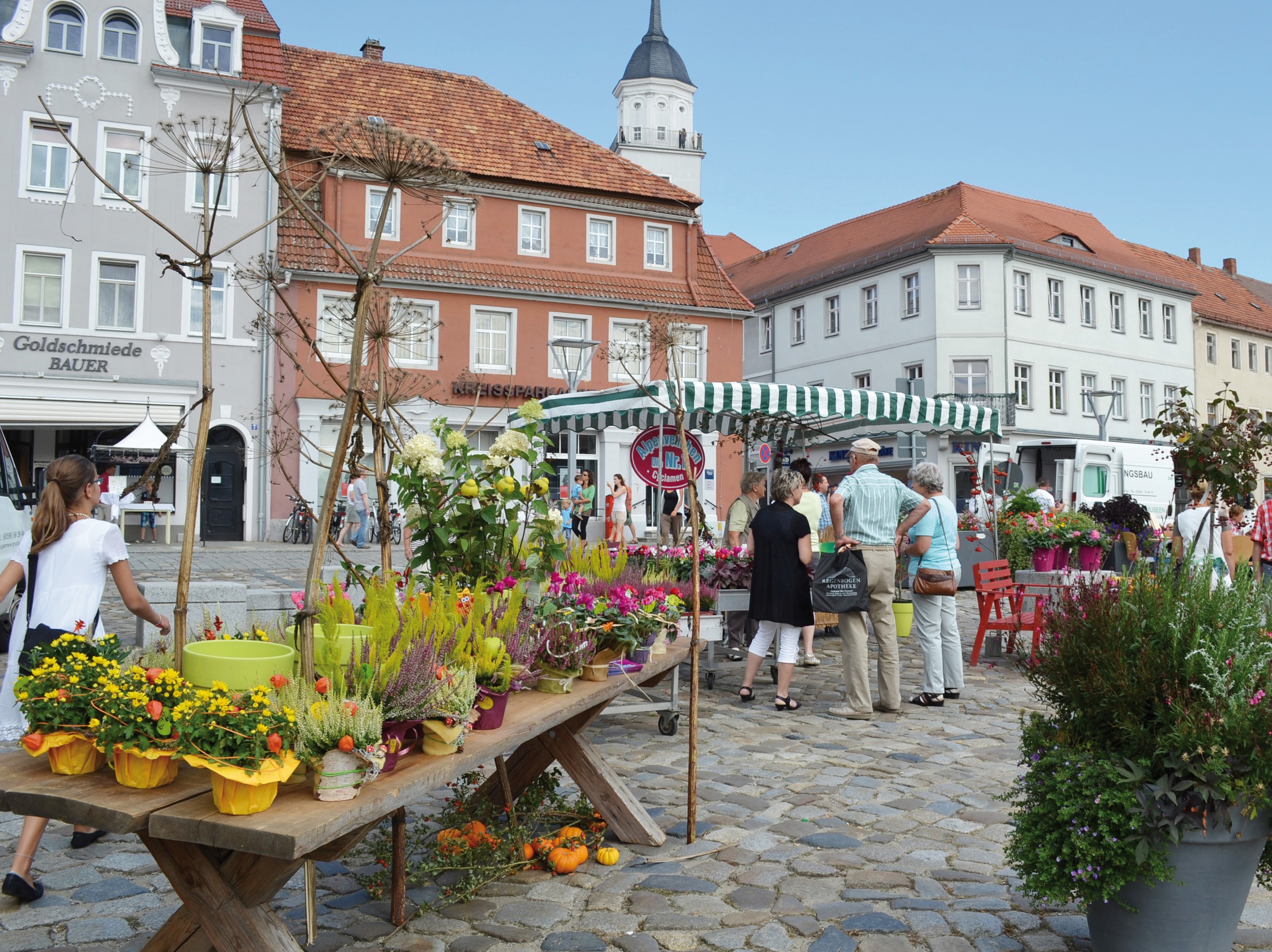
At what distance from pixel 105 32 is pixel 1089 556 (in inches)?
924

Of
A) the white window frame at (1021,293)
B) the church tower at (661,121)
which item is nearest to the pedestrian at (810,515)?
the white window frame at (1021,293)

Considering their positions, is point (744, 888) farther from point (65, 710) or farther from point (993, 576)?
point (993, 576)

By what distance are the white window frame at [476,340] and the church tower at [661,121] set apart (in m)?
25.2

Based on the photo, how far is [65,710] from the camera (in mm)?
2445

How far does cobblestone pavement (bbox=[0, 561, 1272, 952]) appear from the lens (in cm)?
354

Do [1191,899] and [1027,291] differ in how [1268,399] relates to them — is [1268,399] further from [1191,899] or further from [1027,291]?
[1191,899]

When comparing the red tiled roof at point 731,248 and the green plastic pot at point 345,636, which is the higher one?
the red tiled roof at point 731,248

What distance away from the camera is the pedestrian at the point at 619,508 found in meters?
15.6

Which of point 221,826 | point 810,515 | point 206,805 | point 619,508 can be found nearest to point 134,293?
point 619,508

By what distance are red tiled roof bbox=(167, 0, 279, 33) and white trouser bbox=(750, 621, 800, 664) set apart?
23.5 metres

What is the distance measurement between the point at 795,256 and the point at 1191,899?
4264cm

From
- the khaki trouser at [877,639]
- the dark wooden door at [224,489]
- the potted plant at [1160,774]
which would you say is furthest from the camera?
the dark wooden door at [224,489]

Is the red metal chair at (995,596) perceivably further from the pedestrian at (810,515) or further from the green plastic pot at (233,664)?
the green plastic pot at (233,664)

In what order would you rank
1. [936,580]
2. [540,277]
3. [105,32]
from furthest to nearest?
[540,277] → [105,32] → [936,580]
